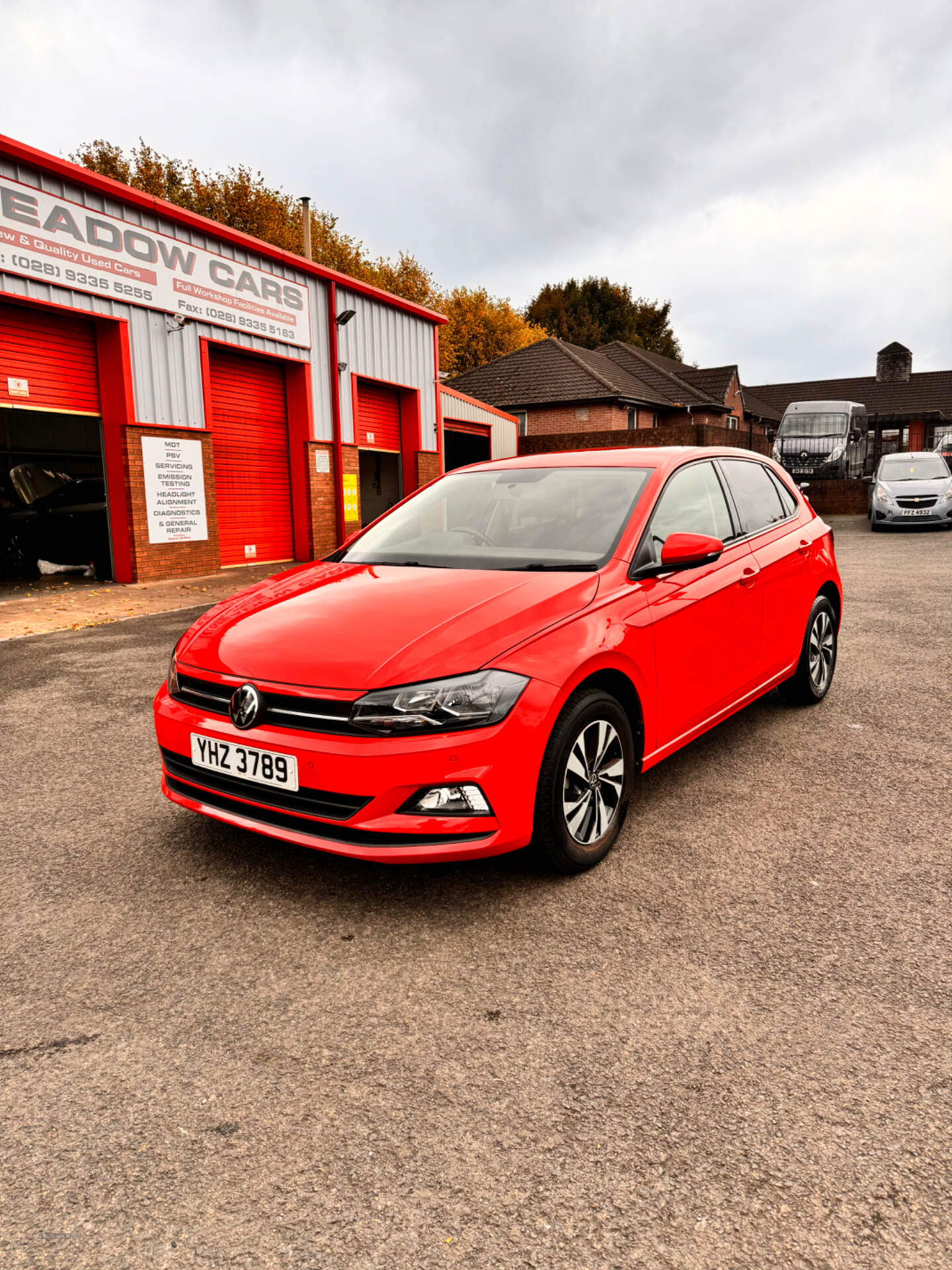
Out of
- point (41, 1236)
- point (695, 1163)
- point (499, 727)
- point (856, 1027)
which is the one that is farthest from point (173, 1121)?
point (856, 1027)

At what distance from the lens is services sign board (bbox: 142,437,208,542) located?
41.2 ft

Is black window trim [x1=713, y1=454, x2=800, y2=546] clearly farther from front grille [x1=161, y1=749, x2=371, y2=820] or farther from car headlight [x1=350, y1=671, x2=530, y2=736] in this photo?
front grille [x1=161, y1=749, x2=371, y2=820]

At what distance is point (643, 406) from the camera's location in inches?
1463

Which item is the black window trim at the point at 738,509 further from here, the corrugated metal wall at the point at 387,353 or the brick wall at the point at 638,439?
the brick wall at the point at 638,439

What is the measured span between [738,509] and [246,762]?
2896 mm

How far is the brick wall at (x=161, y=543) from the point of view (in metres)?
12.2

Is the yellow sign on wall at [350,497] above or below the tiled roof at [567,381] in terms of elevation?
below

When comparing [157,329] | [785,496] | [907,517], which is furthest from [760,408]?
[785,496]

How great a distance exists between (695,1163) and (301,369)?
15.6 m

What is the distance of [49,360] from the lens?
11.5 m

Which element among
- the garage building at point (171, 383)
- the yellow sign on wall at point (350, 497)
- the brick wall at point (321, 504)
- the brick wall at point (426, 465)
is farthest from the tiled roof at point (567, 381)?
the brick wall at point (321, 504)

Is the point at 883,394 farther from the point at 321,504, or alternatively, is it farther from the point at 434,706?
the point at 434,706

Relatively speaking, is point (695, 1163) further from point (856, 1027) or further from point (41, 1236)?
point (41, 1236)

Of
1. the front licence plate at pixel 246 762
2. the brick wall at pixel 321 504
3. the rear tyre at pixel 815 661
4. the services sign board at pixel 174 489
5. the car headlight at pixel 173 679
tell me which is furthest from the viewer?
the brick wall at pixel 321 504
